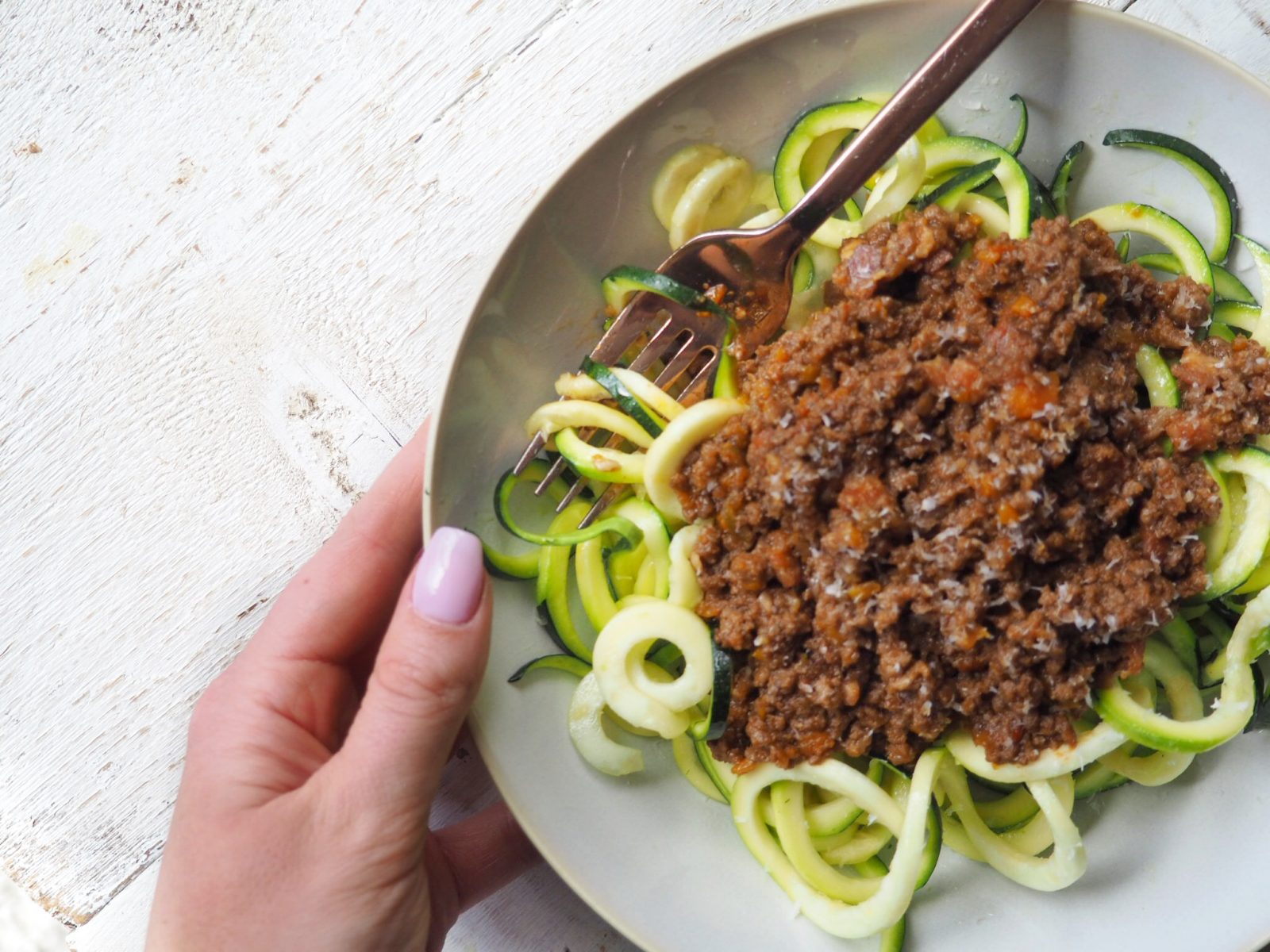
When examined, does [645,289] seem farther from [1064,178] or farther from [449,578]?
[1064,178]

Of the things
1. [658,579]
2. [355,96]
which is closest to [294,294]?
[355,96]

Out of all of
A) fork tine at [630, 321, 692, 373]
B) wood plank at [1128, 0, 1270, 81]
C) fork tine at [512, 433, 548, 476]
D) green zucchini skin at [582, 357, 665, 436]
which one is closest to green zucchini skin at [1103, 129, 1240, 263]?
wood plank at [1128, 0, 1270, 81]

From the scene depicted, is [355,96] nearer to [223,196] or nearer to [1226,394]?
[223,196]

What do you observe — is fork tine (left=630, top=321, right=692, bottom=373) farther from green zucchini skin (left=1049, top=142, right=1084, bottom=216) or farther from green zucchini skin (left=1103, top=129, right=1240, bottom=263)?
green zucchini skin (left=1103, top=129, right=1240, bottom=263)

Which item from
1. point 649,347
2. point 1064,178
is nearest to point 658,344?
point 649,347

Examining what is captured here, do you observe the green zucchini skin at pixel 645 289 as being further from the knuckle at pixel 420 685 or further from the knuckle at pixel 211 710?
Result: the knuckle at pixel 211 710
